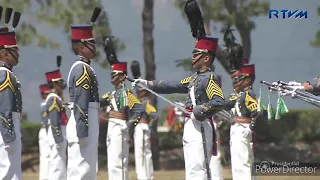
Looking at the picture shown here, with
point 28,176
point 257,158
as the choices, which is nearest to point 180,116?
point 257,158

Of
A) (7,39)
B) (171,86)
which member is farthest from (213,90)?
(7,39)

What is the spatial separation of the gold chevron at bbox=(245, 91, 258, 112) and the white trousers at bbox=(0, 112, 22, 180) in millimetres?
4178

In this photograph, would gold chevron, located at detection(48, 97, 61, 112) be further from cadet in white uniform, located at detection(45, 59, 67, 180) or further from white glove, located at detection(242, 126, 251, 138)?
white glove, located at detection(242, 126, 251, 138)

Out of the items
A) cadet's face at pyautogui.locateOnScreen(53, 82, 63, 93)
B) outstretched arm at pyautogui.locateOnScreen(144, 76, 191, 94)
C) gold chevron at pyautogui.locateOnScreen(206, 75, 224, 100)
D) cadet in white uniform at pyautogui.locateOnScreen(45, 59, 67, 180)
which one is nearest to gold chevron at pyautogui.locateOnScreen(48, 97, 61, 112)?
cadet in white uniform at pyautogui.locateOnScreen(45, 59, 67, 180)

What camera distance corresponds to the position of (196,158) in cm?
817

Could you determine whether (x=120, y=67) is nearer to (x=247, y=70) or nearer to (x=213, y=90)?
(x=247, y=70)

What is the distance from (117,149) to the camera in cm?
1155

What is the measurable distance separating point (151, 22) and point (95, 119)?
877 centimetres

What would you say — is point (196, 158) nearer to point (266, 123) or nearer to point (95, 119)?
point (95, 119)

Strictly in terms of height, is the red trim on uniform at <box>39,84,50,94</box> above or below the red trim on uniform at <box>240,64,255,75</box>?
above

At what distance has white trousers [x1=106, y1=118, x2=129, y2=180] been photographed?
1148cm

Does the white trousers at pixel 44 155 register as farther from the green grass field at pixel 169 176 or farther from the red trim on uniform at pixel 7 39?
the red trim on uniform at pixel 7 39

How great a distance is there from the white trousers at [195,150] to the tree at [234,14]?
7.86 m

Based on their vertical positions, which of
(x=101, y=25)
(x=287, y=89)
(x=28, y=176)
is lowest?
(x=28, y=176)
